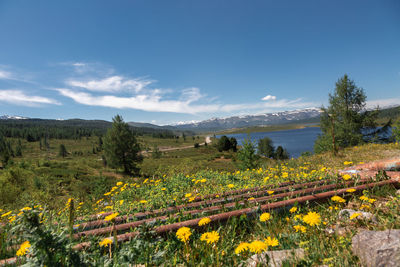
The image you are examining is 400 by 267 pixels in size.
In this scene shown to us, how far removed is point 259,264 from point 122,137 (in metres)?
34.1

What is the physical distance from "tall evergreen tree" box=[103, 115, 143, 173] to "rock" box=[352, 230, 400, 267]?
112ft

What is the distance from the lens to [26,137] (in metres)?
156

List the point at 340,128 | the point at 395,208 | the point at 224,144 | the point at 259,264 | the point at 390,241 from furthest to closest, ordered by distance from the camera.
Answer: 1. the point at 224,144
2. the point at 340,128
3. the point at 395,208
4. the point at 259,264
5. the point at 390,241

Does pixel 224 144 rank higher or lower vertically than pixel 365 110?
lower

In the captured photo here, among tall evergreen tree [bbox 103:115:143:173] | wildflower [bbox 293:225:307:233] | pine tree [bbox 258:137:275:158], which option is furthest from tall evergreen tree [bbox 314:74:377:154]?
pine tree [bbox 258:137:275:158]

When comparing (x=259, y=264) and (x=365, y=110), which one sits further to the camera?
(x=365, y=110)

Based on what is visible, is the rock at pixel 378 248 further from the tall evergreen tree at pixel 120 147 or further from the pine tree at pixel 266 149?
the pine tree at pixel 266 149

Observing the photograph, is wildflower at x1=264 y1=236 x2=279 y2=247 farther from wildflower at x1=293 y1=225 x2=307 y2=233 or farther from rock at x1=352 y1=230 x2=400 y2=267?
rock at x1=352 y1=230 x2=400 y2=267

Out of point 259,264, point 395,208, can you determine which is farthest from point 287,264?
point 395,208

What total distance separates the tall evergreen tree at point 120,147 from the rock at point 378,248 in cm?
3421

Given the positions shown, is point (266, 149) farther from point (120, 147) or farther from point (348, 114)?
point (120, 147)

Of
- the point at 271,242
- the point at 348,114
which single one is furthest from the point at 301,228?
the point at 348,114

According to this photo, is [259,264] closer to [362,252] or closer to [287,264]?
[287,264]

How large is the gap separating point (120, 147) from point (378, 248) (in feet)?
113
